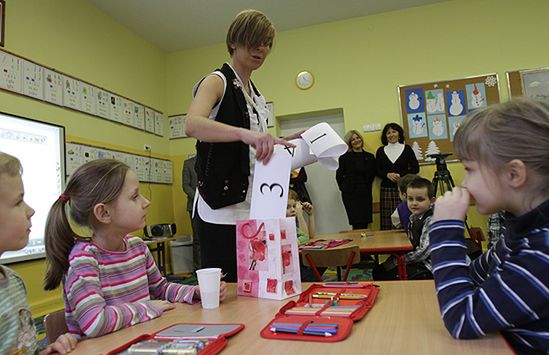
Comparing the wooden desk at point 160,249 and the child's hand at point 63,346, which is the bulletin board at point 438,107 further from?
the child's hand at point 63,346

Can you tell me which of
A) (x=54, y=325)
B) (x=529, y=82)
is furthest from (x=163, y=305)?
(x=529, y=82)

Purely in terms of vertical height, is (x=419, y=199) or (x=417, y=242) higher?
(x=419, y=199)

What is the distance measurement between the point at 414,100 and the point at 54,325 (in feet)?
16.3

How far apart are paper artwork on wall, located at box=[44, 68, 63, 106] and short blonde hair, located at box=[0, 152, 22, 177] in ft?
11.2

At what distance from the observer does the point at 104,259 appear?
44.1 inches

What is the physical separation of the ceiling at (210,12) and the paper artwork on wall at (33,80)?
4.37 feet

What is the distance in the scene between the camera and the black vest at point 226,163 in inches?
54.5

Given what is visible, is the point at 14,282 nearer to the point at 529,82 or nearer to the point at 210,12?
the point at 210,12

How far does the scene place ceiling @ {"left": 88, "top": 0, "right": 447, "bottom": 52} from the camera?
192 inches

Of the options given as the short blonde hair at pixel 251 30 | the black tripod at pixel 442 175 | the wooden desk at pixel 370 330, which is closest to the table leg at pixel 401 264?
the wooden desk at pixel 370 330

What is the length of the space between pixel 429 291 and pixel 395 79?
15.3ft

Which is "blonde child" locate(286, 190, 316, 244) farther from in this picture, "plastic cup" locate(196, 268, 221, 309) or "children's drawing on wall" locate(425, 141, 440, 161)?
"children's drawing on wall" locate(425, 141, 440, 161)

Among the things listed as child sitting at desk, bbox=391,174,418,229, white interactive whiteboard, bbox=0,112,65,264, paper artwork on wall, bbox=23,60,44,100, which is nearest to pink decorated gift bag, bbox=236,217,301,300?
child sitting at desk, bbox=391,174,418,229

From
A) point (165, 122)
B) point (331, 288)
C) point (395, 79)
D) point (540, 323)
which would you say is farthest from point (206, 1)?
point (540, 323)
